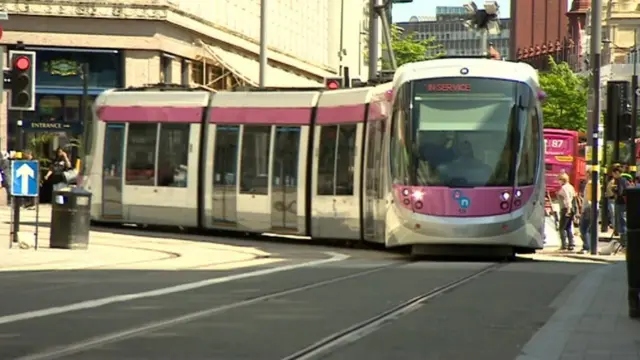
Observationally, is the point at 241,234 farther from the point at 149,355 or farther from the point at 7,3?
the point at 149,355

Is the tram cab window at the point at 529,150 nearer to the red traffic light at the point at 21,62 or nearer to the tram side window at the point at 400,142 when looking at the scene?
the tram side window at the point at 400,142

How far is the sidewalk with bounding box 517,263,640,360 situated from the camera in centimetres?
1030

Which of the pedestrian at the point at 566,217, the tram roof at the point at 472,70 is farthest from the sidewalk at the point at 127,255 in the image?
the pedestrian at the point at 566,217

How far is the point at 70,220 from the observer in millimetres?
23328

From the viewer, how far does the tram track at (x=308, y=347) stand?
10.2 m

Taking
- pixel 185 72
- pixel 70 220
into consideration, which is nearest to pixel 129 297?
pixel 70 220

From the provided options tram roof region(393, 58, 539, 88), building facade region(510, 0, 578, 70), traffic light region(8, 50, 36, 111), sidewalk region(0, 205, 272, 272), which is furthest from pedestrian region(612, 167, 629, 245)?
building facade region(510, 0, 578, 70)

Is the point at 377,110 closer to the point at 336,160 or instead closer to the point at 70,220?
the point at 336,160

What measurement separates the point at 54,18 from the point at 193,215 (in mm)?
15078

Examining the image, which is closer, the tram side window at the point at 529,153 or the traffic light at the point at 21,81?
the traffic light at the point at 21,81

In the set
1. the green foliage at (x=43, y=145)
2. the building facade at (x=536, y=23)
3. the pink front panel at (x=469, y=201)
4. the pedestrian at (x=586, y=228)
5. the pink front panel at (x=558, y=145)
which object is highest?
the building facade at (x=536, y=23)

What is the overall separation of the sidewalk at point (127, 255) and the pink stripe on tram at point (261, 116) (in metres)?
2.66

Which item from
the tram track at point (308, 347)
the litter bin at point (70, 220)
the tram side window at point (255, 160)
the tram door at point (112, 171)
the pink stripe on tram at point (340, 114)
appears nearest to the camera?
the tram track at point (308, 347)

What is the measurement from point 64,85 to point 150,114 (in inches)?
542
